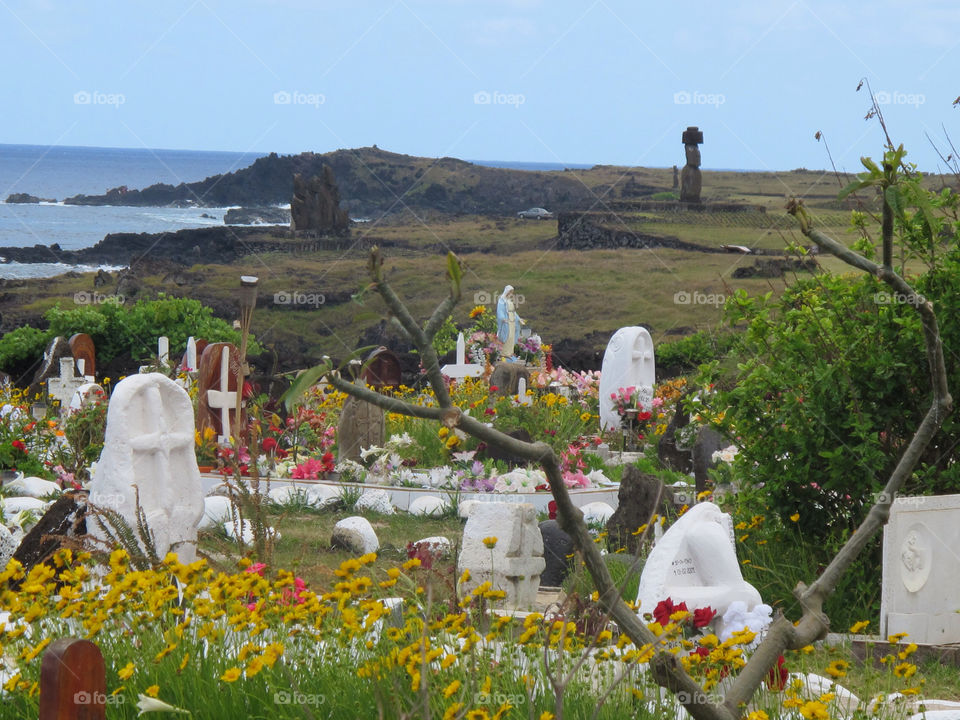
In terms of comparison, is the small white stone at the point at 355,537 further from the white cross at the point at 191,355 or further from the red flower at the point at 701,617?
the white cross at the point at 191,355

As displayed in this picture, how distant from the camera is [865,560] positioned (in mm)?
6223

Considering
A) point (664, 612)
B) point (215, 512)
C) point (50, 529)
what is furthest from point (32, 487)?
point (664, 612)

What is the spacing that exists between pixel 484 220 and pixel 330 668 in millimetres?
52968

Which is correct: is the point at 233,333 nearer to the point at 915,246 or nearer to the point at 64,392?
the point at 64,392

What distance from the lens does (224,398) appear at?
1204 cm

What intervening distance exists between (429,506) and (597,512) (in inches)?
64.7

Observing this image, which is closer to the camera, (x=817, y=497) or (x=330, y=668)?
(x=330, y=668)

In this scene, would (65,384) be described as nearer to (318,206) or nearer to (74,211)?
(318,206)

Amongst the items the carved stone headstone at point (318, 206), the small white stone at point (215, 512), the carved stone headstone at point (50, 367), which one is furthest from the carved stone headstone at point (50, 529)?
the carved stone headstone at point (318, 206)

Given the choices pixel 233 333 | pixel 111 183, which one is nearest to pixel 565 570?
pixel 233 333

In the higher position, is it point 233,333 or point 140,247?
point 140,247

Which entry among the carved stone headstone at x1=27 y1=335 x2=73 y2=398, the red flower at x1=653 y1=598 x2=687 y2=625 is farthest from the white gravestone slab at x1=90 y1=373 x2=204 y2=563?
the carved stone headstone at x1=27 y1=335 x2=73 y2=398

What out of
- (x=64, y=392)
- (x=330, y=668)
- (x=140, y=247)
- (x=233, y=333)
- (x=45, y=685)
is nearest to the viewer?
(x=45, y=685)

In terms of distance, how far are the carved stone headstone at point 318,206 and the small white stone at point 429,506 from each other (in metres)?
42.0
